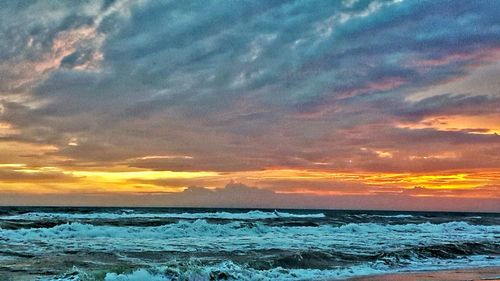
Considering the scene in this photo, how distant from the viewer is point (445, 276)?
13.5 meters

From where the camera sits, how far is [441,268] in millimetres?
15336

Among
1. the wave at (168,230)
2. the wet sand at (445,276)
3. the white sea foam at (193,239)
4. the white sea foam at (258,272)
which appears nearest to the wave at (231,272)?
the white sea foam at (258,272)

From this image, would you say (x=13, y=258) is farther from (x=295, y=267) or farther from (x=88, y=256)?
(x=295, y=267)

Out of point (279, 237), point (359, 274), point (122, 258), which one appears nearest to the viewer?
point (359, 274)

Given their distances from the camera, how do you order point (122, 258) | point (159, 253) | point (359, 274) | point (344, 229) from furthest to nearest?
point (344, 229)
point (159, 253)
point (122, 258)
point (359, 274)

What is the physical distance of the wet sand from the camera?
12828 mm

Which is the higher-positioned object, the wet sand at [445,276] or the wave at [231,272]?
the wave at [231,272]

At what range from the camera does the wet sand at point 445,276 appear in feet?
42.1

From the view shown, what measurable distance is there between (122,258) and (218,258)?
282 cm

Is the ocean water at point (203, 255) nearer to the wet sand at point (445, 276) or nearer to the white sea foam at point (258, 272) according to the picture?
the white sea foam at point (258, 272)

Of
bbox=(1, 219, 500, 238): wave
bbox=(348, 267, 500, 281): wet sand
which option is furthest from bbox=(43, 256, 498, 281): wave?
bbox=(1, 219, 500, 238): wave

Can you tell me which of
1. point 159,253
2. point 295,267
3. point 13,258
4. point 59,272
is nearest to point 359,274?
point 295,267

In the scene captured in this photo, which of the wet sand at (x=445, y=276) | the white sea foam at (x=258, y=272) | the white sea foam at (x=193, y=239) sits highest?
the white sea foam at (x=193, y=239)

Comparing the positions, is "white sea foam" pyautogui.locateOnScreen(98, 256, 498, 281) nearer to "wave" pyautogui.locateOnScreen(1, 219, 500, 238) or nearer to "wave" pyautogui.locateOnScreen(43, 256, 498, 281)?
"wave" pyautogui.locateOnScreen(43, 256, 498, 281)
